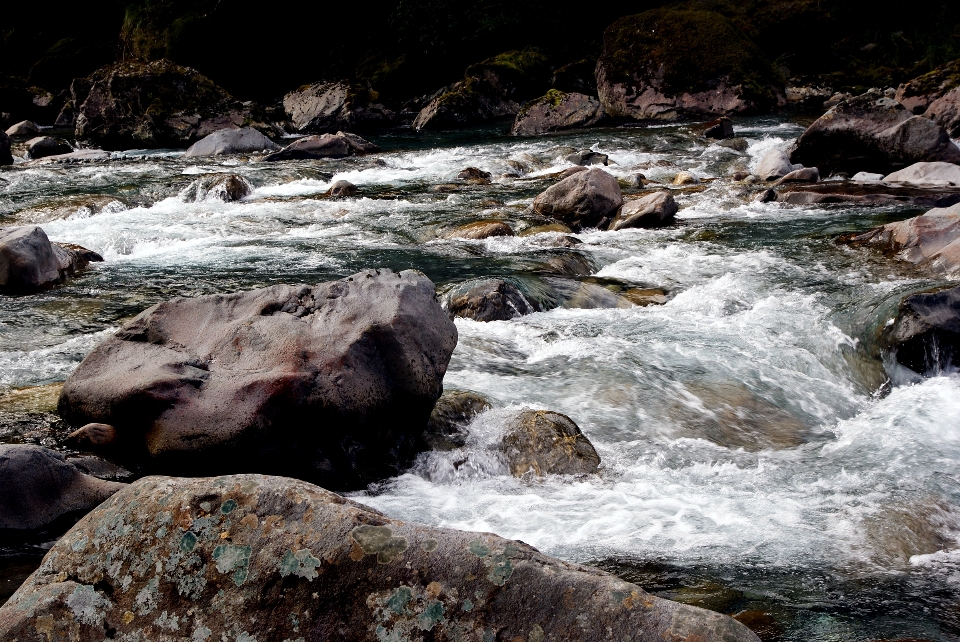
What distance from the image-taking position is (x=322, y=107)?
25.6 meters

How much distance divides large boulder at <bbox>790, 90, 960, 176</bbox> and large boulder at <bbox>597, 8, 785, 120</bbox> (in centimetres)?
860

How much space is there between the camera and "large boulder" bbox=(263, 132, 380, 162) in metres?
18.1

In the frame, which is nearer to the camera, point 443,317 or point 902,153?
point 443,317

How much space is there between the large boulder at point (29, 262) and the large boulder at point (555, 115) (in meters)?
14.3

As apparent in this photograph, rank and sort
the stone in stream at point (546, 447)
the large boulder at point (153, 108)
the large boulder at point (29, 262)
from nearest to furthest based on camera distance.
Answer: the stone in stream at point (546, 447)
the large boulder at point (29, 262)
the large boulder at point (153, 108)

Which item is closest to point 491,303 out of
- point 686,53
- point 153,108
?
point 153,108

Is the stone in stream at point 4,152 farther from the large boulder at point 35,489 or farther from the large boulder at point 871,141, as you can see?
the large boulder at point 35,489

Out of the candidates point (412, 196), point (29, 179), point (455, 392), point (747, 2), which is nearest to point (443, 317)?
point (455, 392)

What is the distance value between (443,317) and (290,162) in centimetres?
1314

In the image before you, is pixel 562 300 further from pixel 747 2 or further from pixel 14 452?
pixel 747 2

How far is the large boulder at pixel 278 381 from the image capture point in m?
4.25

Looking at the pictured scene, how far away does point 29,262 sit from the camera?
8211 mm

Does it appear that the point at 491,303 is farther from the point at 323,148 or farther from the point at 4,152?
the point at 4,152

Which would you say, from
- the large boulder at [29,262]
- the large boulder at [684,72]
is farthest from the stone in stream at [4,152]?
the large boulder at [684,72]
